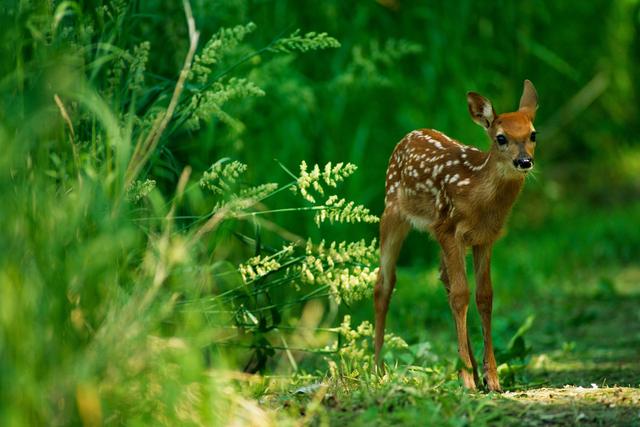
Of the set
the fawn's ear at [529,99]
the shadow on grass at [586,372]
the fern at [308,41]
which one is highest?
the fern at [308,41]

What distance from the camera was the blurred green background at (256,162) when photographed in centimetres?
361

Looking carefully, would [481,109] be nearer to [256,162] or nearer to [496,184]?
[496,184]

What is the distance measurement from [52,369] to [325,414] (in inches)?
41.2

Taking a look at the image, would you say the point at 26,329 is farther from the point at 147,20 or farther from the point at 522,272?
the point at 522,272

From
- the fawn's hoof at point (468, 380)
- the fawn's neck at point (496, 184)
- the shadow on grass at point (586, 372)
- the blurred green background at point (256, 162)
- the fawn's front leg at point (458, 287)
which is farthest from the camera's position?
the fawn's neck at point (496, 184)

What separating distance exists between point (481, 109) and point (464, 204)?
499 mm

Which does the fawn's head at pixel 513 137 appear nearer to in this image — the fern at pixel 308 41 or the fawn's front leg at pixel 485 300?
the fawn's front leg at pixel 485 300

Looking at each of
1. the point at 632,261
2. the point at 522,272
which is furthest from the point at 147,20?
the point at 632,261

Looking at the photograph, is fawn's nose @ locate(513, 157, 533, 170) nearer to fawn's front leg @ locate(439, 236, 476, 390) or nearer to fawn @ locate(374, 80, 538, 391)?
fawn @ locate(374, 80, 538, 391)

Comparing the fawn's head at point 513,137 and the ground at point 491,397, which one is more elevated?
the fawn's head at point 513,137

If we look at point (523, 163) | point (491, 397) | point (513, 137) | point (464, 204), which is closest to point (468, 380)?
point (491, 397)

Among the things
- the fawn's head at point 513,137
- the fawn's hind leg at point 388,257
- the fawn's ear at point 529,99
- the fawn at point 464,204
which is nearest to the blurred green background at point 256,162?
the fawn's hind leg at point 388,257

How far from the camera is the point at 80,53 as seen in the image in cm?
450

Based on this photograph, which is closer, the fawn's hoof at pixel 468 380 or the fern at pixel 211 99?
the fawn's hoof at pixel 468 380
